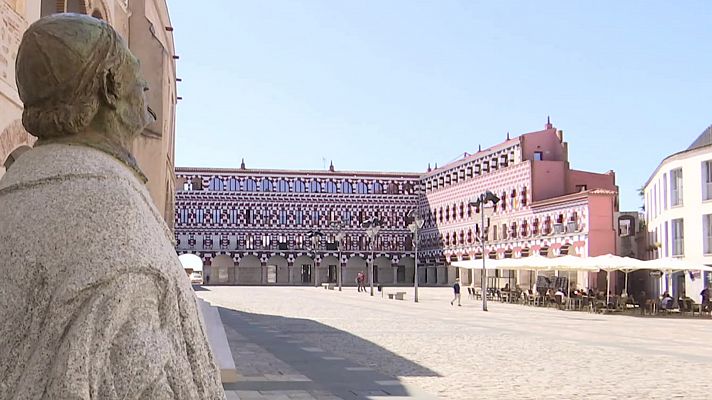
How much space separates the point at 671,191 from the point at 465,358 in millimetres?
27087

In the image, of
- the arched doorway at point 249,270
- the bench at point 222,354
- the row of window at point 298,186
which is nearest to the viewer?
the bench at point 222,354

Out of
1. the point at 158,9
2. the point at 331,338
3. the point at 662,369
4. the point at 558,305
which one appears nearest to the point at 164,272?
the point at 662,369

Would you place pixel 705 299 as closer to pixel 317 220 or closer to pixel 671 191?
pixel 671 191

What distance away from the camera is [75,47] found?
2.02 metres

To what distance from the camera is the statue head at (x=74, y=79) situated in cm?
202

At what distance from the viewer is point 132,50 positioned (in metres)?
17.0

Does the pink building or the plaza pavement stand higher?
the pink building

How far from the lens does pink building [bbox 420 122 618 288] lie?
47.6 m

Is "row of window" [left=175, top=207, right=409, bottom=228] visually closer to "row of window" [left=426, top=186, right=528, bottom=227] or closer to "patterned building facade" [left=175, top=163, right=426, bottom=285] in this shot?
"patterned building facade" [left=175, top=163, right=426, bottom=285]

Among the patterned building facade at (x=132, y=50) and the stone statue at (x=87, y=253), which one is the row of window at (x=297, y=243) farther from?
the stone statue at (x=87, y=253)

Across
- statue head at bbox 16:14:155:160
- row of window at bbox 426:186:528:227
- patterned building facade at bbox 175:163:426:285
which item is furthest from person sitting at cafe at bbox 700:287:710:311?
patterned building facade at bbox 175:163:426:285

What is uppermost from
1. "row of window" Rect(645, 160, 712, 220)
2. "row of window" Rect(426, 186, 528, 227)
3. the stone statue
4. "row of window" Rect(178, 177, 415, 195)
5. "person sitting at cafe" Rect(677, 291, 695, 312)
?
"row of window" Rect(178, 177, 415, 195)

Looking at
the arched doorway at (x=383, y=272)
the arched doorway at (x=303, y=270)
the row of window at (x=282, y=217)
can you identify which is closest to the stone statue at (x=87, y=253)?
the row of window at (x=282, y=217)

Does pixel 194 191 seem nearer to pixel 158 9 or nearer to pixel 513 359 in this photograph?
pixel 158 9
